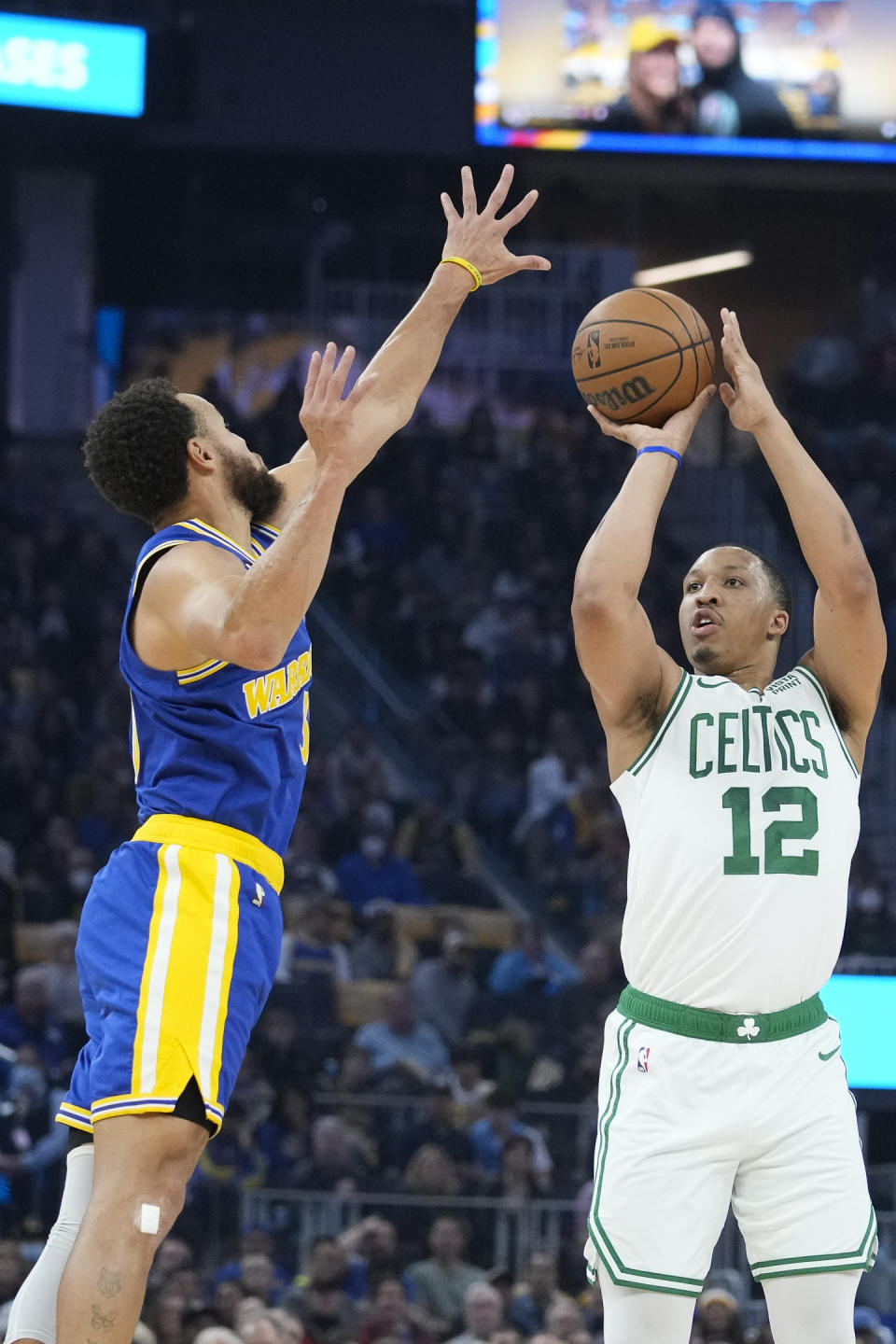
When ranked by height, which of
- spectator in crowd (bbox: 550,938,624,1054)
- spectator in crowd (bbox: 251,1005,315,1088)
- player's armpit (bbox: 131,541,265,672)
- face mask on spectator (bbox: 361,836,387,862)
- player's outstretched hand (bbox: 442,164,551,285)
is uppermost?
player's outstretched hand (bbox: 442,164,551,285)

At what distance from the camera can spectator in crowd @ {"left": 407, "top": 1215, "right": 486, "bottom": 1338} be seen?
29.7ft

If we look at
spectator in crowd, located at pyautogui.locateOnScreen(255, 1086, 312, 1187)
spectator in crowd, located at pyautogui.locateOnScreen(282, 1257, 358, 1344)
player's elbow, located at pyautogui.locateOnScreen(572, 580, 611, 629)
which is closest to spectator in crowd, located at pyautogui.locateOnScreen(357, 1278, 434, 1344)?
spectator in crowd, located at pyautogui.locateOnScreen(282, 1257, 358, 1344)

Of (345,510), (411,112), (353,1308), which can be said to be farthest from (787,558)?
(353,1308)

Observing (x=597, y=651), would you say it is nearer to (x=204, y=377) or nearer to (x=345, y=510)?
(x=345, y=510)

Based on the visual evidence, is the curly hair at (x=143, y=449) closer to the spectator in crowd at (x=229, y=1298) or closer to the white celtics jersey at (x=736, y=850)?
the white celtics jersey at (x=736, y=850)

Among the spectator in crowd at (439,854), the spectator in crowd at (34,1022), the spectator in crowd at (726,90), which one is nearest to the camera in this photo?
the spectator in crowd at (34,1022)

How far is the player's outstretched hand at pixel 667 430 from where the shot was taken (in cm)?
423

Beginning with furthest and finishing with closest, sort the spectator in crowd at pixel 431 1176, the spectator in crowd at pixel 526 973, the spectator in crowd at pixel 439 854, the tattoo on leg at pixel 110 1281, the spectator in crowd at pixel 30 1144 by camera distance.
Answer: the spectator in crowd at pixel 439 854
the spectator in crowd at pixel 526 973
the spectator in crowd at pixel 431 1176
the spectator in crowd at pixel 30 1144
the tattoo on leg at pixel 110 1281

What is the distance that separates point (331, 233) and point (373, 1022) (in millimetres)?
9935

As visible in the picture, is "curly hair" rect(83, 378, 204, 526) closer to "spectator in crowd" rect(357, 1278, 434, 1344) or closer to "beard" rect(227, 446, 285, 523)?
"beard" rect(227, 446, 285, 523)

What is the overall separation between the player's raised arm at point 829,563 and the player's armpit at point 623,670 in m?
0.40

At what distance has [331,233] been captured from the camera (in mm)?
18328

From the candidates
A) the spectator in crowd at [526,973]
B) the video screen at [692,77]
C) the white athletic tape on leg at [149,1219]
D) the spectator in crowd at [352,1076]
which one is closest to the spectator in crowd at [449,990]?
the spectator in crowd at [526,973]

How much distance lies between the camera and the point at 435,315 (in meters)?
4.52
